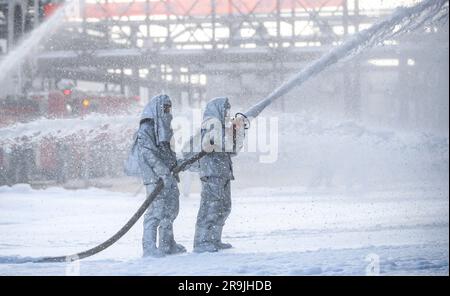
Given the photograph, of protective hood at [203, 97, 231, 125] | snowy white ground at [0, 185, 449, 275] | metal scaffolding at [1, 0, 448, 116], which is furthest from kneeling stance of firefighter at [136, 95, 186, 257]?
metal scaffolding at [1, 0, 448, 116]

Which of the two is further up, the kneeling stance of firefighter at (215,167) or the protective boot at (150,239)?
the kneeling stance of firefighter at (215,167)

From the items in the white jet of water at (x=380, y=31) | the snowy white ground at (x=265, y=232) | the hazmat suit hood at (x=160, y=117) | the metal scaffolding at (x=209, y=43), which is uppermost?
the metal scaffolding at (x=209, y=43)

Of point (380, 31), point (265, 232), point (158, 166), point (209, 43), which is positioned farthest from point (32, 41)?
point (158, 166)

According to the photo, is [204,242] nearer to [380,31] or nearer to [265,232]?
[265,232]

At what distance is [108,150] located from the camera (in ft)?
56.0

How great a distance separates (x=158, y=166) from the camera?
6.02 m

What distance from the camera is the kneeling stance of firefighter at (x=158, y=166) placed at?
6031mm

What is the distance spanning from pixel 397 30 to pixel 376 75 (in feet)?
A: 64.1

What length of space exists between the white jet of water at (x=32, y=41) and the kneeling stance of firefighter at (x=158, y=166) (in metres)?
14.0

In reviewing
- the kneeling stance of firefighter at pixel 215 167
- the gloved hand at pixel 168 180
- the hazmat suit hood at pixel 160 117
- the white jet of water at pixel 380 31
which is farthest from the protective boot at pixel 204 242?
the white jet of water at pixel 380 31

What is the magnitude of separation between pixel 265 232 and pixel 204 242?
5.87 feet

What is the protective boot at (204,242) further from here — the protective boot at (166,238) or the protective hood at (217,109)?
the protective hood at (217,109)

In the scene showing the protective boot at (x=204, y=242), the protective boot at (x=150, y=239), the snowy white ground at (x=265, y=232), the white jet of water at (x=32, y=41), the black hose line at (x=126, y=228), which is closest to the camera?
the snowy white ground at (x=265, y=232)

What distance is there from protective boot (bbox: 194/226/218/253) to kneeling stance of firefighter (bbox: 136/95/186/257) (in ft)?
1.02
